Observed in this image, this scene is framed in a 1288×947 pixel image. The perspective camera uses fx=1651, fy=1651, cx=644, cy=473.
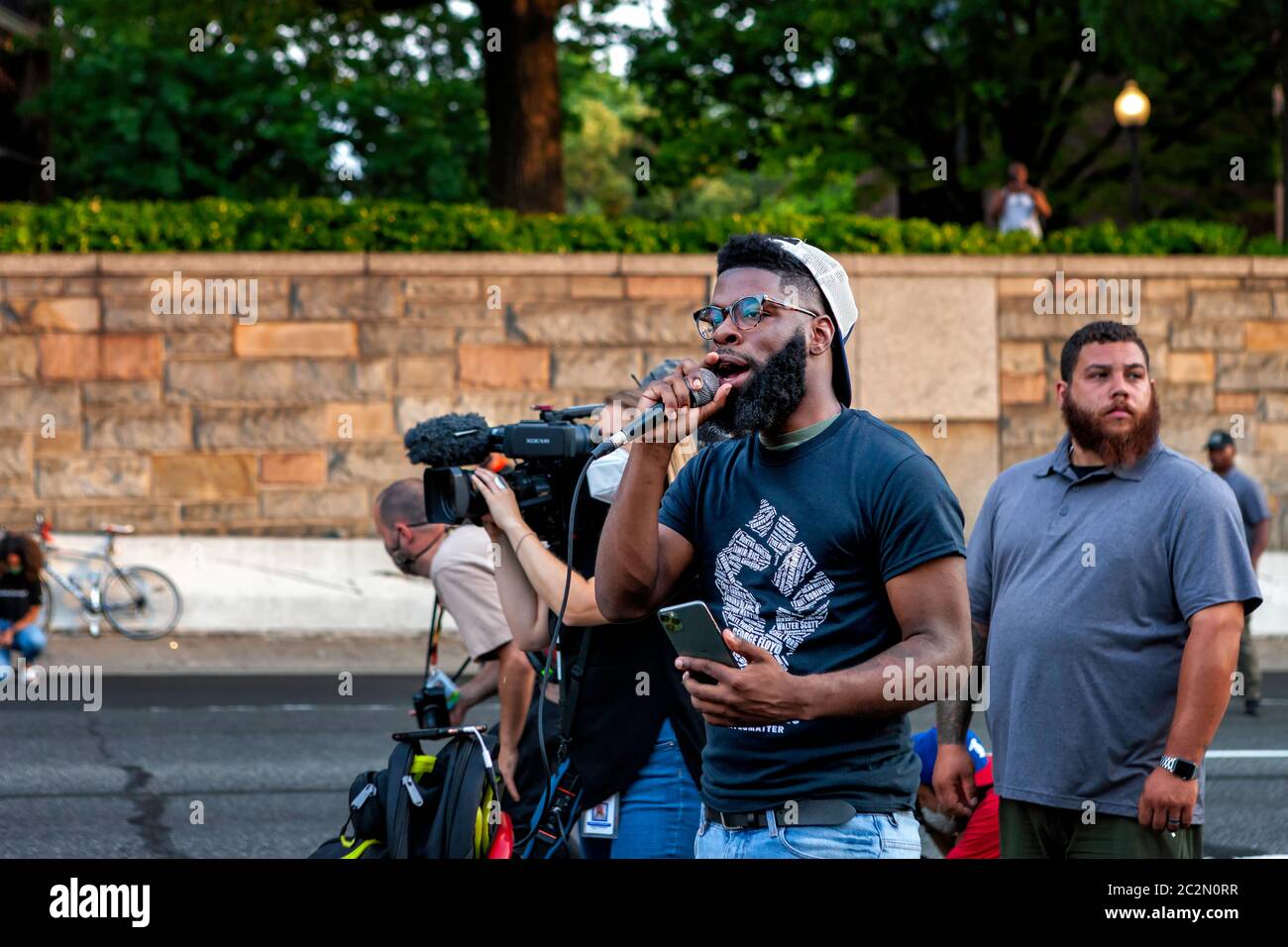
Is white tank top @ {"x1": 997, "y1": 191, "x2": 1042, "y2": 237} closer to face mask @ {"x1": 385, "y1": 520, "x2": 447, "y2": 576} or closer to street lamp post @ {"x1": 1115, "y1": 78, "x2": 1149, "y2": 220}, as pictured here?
street lamp post @ {"x1": 1115, "y1": 78, "x2": 1149, "y2": 220}

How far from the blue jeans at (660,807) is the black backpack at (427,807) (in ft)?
1.29

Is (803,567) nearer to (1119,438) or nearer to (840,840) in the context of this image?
(840,840)

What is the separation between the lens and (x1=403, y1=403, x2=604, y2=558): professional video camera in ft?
13.5

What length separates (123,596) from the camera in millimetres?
12852

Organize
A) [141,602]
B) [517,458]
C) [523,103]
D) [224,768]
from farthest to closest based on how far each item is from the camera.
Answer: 1. [523,103]
2. [141,602]
3. [224,768]
4. [517,458]

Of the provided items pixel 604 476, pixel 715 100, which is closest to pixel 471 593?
pixel 604 476

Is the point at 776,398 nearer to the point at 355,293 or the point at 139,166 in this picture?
the point at 355,293

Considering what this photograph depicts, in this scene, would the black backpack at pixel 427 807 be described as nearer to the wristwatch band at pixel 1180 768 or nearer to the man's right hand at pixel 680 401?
the man's right hand at pixel 680 401

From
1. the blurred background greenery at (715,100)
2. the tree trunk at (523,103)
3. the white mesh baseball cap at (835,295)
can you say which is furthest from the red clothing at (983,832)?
the blurred background greenery at (715,100)

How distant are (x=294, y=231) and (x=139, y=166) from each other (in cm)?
651

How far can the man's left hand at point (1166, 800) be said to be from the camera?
3.72 m

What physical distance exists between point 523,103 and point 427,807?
43.4ft

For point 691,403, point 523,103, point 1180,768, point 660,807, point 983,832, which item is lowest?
point 983,832
